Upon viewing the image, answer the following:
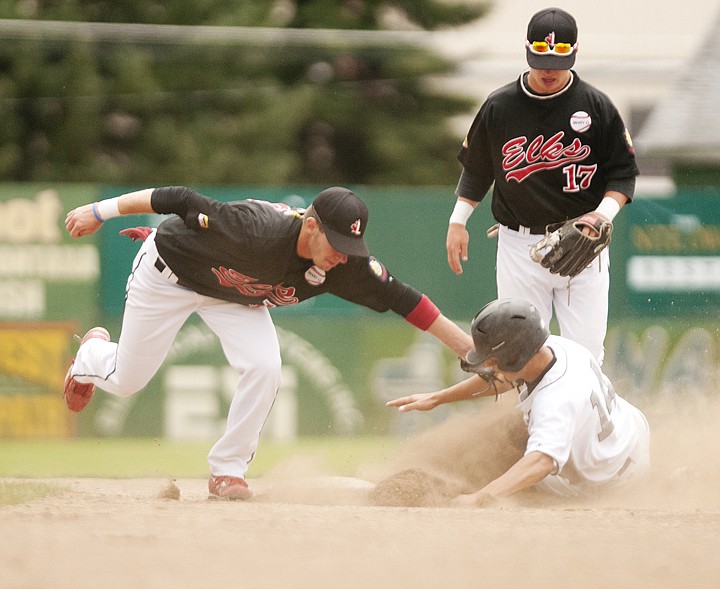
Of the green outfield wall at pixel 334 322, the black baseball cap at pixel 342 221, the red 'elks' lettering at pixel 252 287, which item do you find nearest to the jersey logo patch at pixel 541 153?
the black baseball cap at pixel 342 221

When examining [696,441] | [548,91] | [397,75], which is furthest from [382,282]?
[397,75]

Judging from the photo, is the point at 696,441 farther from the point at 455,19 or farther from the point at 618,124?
the point at 455,19

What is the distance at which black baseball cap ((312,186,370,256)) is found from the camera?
5.65 meters

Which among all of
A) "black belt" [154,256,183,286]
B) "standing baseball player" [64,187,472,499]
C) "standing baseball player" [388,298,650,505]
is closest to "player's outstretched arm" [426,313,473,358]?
"standing baseball player" [64,187,472,499]

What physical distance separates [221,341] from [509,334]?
1.49 m

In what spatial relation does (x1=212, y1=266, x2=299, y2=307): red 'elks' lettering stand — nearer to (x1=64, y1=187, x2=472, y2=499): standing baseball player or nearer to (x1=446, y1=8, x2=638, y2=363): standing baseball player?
(x1=64, y1=187, x2=472, y2=499): standing baseball player

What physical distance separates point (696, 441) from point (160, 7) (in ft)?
60.1

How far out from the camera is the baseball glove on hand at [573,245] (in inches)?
249

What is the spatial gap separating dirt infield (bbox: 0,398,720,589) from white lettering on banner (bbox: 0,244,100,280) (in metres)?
5.78

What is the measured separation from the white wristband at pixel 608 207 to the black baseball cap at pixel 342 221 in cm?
136

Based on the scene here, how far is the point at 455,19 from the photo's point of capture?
987 inches

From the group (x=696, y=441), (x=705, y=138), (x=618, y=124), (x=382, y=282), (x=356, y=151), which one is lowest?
(x=356, y=151)

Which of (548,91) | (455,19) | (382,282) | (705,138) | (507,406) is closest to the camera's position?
(382,282)

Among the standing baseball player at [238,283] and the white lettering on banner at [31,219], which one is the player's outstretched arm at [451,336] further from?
the white lettering on banner at [31,219]
